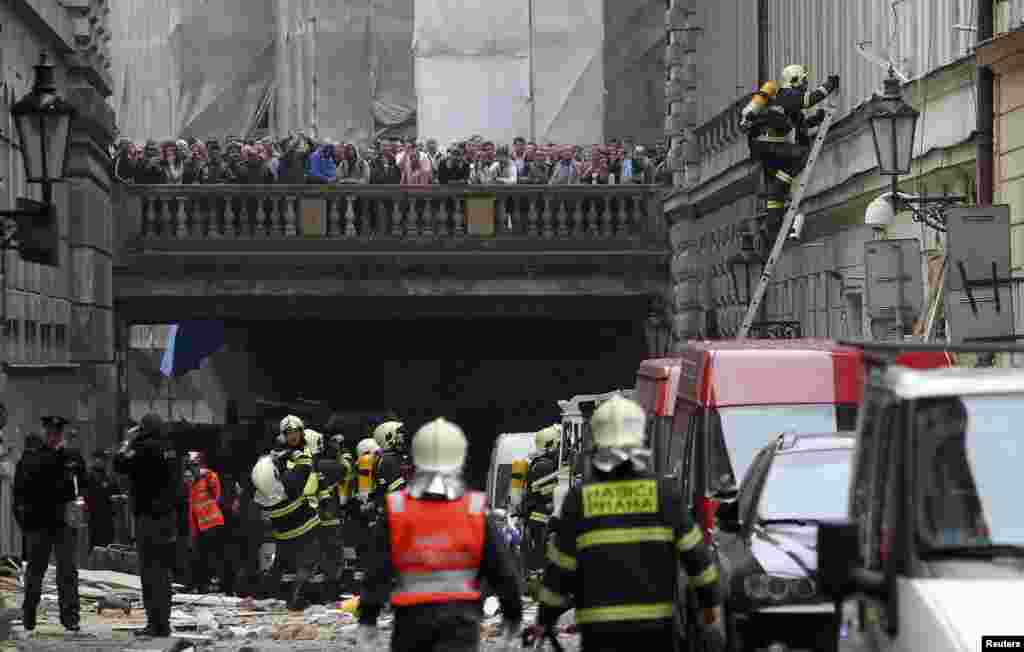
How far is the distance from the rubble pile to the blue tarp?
2147 centimetres

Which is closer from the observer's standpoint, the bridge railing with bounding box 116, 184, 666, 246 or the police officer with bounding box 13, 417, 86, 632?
the police officer with bounding box 13, 417, 86, 632

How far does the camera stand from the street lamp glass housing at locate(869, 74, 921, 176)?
22.4m

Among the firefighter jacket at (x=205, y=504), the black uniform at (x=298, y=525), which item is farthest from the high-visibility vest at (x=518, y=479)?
the black uniform at (x=298, y=525)

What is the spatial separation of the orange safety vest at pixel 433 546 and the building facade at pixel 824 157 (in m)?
13.4

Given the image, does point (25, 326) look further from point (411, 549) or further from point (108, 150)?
point (411, 549)

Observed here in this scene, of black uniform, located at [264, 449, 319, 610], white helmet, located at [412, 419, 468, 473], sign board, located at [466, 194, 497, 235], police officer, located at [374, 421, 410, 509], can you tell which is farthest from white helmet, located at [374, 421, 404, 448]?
white helmet, located at [412, 419, 468, 473]

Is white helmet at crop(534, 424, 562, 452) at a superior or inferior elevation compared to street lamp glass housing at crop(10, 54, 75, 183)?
inferior

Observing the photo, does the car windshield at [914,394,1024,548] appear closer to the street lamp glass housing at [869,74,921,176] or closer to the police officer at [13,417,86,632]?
the police officer at [13,417,86,632]

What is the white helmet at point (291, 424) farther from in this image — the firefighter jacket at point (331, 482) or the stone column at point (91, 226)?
the stone column at point (91, 226)

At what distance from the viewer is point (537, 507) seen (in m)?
25.5

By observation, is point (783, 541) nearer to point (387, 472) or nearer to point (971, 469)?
point (971, 469)

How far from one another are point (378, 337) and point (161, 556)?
3373 centimetres

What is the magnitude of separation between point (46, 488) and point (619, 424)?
34.9ft

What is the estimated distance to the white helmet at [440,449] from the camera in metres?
10.1
